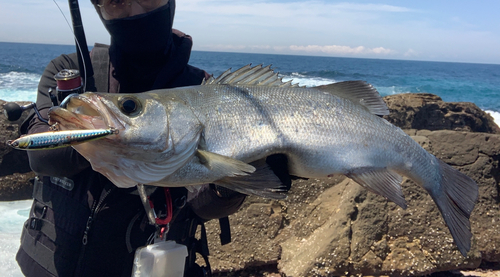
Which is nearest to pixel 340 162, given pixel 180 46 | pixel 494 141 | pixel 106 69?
pixel 180 46

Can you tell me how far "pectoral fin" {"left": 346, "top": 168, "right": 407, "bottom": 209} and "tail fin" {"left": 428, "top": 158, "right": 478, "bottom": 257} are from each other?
0.35 metres

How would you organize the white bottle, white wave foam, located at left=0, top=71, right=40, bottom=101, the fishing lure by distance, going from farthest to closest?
white wave foam, located at left=0, top=71, right=40, bottom=101, the white bottle, the fishing lure

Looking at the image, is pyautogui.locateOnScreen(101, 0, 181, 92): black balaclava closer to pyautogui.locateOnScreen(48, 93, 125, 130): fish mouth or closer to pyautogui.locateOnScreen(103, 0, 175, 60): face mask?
pyautogui.locateOnScreen(103, 0, 175, 60): face mask

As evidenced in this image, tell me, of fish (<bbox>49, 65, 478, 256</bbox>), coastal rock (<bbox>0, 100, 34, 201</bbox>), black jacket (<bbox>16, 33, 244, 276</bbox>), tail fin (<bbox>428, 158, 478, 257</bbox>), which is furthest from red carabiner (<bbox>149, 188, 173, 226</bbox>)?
coastal rock (<bbox>0, 100, 34, 201</bbox>)

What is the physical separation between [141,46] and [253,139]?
1243 millimetres

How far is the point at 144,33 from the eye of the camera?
93.9 inches

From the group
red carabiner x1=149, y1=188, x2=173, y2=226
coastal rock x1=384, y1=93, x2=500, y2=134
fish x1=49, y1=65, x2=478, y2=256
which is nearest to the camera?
fish x1=49, y1=65, x2=478, y2=256

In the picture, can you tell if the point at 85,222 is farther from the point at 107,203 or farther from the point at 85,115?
the point at 85,115

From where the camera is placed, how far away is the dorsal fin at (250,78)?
6.50 ft

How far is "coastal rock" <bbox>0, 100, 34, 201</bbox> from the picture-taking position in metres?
5.55

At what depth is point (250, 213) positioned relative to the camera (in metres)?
3.86

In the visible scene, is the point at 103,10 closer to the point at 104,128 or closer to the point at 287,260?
the point at 104,128

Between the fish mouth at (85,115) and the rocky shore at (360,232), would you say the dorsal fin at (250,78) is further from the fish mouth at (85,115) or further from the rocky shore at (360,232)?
the rocky shore at (360,232)

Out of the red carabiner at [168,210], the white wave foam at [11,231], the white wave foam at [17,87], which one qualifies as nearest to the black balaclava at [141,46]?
the red carabiner at [168,210]
